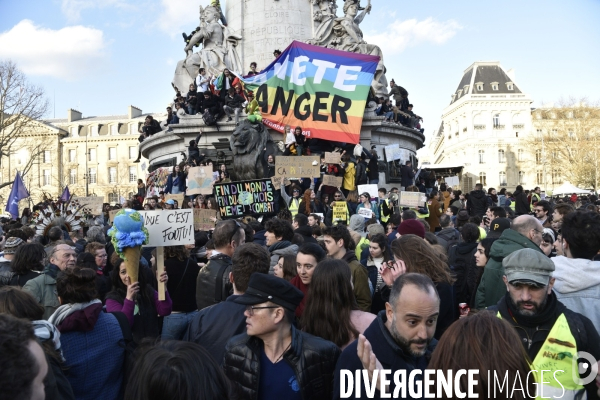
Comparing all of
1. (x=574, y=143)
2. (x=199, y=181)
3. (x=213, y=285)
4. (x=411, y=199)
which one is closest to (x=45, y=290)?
(x=213, y=285)

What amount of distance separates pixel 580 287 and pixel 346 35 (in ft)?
72.3

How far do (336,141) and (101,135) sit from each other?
73024 millimetres

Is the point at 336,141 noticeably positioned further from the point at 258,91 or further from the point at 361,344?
the point at 361,344

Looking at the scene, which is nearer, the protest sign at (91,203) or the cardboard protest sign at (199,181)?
the protest sign at (91,203)

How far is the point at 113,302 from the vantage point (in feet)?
15.6

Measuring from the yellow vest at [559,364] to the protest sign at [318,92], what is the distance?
1572 centimetres

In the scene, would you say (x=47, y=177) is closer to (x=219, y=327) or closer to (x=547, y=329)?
(x=219, y=327)

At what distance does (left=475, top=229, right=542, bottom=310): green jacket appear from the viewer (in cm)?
498

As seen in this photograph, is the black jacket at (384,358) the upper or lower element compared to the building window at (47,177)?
lower

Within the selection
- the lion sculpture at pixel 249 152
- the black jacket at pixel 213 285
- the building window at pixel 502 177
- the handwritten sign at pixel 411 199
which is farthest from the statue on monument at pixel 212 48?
the building window at pixel 502 177

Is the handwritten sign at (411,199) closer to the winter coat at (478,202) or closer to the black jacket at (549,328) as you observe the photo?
the winter coat at (478,202)

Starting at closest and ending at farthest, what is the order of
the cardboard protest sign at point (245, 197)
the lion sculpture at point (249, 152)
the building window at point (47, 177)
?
the cardboard protest sign at point (245, 197), the lion sculpture at point (249, 152), the building window at point (47, 177)

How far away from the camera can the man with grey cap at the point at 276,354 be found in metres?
3.14

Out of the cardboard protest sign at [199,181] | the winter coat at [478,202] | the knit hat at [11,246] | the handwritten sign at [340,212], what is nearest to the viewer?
the knit hat at [11,246]
